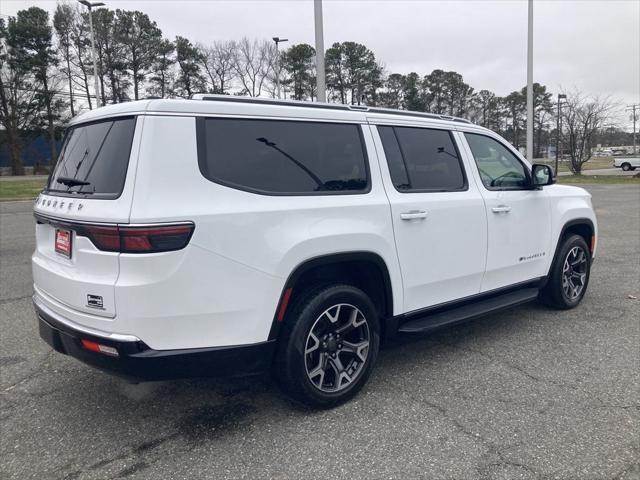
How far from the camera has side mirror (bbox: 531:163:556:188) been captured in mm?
4594

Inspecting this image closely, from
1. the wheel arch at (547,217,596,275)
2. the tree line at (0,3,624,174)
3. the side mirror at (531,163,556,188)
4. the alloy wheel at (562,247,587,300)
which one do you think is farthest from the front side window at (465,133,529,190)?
the tree line at (0,3,624,174)

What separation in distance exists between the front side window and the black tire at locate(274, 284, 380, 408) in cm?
175

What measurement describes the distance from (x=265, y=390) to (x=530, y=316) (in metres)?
2.96

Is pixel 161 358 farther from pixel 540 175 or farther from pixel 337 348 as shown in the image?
pixel 540 175

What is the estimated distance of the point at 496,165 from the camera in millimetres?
4430

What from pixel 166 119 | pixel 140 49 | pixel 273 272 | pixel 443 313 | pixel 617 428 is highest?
pixel 140 49

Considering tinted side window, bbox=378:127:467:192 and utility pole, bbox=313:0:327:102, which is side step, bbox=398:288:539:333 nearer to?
tinted side window, bbox=378:127:467:192

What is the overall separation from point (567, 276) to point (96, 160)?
4.54 m

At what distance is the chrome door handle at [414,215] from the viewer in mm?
3451

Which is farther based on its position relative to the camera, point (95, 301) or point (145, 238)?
point (95, 301)

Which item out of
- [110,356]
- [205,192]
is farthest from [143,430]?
[205,192]

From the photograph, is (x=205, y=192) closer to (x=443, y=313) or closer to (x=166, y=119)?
(x=166, y=119)

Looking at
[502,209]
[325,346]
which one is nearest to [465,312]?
[502,209]

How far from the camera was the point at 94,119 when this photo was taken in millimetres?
3012
